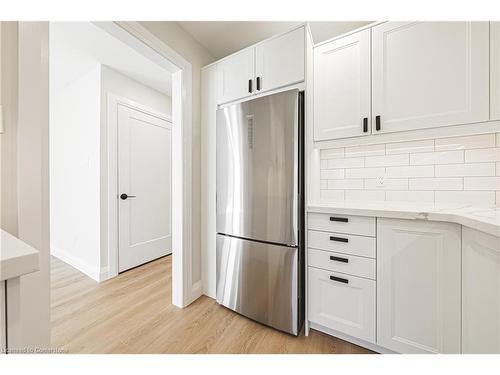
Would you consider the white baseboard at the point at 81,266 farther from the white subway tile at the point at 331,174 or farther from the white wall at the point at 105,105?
the white subway tile at the point at 331,174

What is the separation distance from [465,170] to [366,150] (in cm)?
62

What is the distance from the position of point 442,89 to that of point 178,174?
195 cm

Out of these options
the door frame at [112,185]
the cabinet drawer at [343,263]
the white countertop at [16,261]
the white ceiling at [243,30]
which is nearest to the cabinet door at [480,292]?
the cabinet drawer at [343,263]

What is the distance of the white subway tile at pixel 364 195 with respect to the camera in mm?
1752

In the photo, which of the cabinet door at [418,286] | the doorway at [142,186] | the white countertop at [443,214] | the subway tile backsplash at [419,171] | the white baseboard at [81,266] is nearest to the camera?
the white countertop at [443,214]

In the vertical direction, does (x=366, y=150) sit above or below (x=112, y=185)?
above

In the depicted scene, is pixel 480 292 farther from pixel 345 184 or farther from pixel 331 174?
pixel 331 174

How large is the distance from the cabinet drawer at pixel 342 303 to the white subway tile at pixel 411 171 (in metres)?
0.88

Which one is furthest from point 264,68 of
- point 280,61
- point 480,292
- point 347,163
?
point 480,292

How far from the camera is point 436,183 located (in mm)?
1558

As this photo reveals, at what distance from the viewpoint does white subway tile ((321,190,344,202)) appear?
6.31ft

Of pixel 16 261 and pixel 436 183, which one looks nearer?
pixel 16 261
